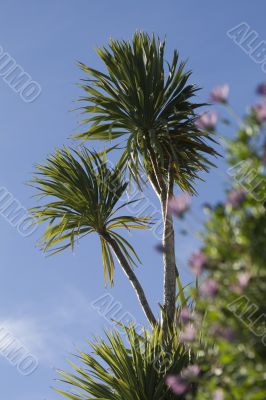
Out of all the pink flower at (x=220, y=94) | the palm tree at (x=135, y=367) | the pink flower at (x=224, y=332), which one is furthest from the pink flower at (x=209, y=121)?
the palm tree at (x=135, y=367)

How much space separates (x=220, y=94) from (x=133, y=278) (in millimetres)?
4816

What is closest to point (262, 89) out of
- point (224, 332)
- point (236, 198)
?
point (236, 198)

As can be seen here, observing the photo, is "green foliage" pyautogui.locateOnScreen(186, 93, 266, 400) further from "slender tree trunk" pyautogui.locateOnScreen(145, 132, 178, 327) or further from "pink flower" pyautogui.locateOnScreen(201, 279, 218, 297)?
"slender tree trunk" pyautogui.locateOnScreen(145, 132, 178, 327)

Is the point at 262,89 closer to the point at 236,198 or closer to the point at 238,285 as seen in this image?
the point at 236,198

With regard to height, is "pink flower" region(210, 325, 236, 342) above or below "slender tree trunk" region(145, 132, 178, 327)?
below

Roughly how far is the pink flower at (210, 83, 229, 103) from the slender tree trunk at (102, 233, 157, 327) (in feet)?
14.3

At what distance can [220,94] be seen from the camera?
2.62m

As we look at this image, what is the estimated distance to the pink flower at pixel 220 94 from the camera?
8.56ft

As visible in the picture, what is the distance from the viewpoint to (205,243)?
242 cm

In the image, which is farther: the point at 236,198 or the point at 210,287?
the point at 236,198

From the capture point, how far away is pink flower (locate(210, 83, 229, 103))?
103 inches

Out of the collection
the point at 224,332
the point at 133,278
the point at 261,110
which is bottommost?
the point at 224,332

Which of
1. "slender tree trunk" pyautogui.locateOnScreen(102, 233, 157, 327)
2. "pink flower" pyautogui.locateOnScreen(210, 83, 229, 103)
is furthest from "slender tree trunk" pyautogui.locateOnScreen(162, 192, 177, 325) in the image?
"pink flower" pyautogui.locateOnScreen(210, 83, 229, 103)

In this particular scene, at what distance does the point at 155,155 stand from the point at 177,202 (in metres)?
5.14
